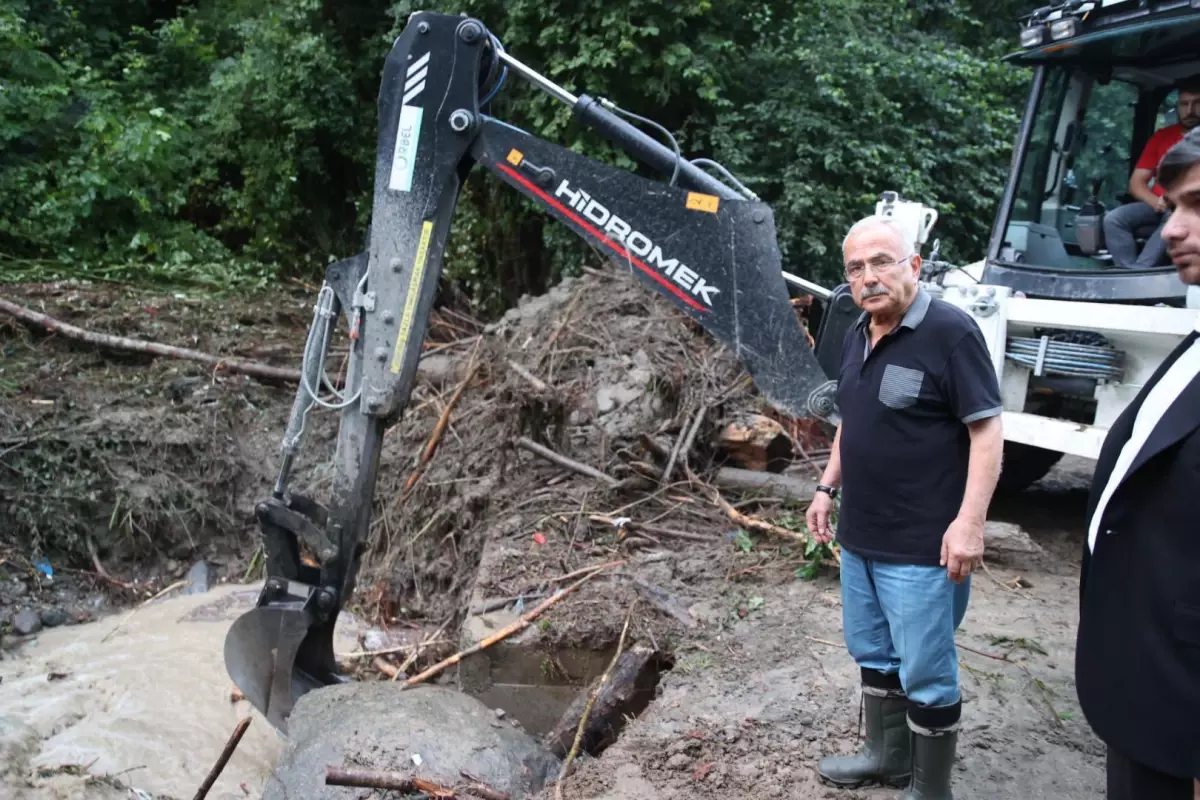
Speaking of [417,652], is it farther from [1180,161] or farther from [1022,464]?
[1022,464]

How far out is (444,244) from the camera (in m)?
3.72

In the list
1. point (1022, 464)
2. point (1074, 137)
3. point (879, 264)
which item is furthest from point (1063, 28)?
point (879, 264)

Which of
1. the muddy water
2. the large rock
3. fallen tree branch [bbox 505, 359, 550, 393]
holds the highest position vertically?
fallen tree branch [bbox 505, 359, 550, 393]

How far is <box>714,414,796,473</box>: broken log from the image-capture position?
5992 mm

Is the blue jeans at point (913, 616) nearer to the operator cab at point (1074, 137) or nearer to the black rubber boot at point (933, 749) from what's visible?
the black rubber boot at point (933, 749)

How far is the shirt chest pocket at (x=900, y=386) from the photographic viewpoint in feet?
8.51

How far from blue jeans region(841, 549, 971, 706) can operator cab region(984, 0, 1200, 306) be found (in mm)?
2862

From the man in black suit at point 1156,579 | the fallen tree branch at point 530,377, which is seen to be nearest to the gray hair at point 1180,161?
the man in black suit at point 1156,579

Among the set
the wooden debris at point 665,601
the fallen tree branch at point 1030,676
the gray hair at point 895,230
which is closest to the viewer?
the gray hair at point 895,230

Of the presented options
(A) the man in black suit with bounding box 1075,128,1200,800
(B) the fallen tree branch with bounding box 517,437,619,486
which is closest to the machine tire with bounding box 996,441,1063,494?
(B) the fallen tree branch with bounding box 517,437,619,486

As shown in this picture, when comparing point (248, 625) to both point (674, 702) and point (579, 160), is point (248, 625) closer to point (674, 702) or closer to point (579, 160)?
point (674, 702)

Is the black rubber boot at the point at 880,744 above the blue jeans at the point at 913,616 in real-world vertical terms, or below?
below

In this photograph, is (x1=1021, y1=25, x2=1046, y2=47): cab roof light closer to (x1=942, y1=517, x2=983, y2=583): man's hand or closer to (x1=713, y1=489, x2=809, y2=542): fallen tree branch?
(x1=713, y1=489, x2=809, y2=542): fallen tree branch

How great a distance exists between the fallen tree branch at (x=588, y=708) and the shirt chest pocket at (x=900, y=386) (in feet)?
5.61
